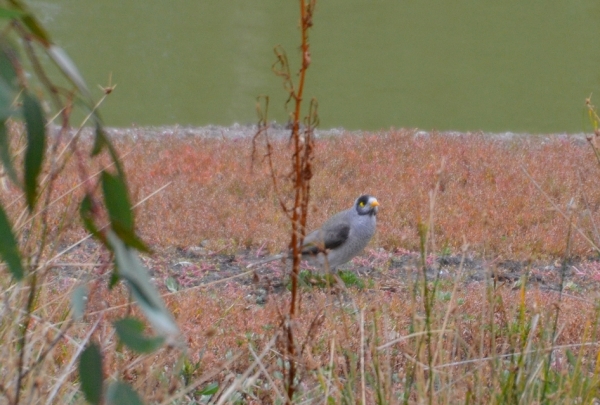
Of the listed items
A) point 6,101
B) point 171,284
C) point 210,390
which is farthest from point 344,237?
point 6,101

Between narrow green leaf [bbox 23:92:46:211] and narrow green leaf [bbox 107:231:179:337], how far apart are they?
0.42ft

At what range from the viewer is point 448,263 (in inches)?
276

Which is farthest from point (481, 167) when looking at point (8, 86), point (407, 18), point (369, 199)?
point (407, 18)

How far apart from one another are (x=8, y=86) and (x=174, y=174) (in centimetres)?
854

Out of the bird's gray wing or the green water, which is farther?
the green water

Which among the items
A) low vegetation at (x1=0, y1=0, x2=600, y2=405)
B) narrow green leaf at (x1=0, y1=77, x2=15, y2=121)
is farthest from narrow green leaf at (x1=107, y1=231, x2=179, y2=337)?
narrow green leaf at (x1=0, y1=77, x2=15, y2=121)

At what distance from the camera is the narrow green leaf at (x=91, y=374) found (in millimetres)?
1141

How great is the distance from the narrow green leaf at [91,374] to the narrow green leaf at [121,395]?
17 millimetres

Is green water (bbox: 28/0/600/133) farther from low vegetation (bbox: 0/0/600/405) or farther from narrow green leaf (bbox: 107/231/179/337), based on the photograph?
narrow green leaf (bbox: 107/231/179/337)

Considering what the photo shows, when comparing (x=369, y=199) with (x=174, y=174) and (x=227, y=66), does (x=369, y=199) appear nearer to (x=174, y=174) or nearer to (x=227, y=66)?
(x=174, y=174)

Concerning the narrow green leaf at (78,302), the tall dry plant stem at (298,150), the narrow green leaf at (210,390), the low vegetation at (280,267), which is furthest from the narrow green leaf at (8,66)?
the narrow green leaf at (210,390)

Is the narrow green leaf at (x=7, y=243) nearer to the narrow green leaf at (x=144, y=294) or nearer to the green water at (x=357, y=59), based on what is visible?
the narrow green leaf at (x=144, y=294)

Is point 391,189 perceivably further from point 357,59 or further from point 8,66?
point 357,59

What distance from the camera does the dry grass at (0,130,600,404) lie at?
3.15m
